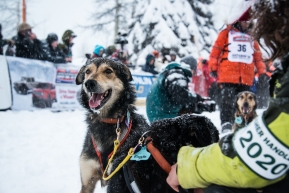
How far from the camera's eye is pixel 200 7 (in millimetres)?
19172

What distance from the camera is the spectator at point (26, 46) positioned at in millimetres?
6586

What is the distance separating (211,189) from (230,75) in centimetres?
330

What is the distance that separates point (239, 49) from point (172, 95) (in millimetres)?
1644

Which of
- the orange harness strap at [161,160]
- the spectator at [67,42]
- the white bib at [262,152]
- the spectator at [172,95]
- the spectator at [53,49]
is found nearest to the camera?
the white bib at [262,152]

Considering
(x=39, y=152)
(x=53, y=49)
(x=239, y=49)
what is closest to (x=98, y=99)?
(x=39, y=152)

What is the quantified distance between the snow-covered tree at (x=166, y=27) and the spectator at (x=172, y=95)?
47.3 feet

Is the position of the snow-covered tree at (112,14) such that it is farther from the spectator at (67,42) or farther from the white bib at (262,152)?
the white bib at (262,152)

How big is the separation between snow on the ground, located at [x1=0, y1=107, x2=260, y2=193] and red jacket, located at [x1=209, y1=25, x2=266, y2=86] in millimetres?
2574

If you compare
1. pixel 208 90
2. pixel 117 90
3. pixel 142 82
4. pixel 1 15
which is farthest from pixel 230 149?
pixel 1 15

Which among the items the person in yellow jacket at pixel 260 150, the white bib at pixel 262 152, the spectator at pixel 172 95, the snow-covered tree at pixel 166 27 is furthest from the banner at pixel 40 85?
the snow-covered tree at pixel 166 27

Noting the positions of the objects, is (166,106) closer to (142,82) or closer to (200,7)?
(142,82)

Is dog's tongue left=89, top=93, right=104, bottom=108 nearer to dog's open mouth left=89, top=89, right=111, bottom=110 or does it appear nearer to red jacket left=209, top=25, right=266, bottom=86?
dog's open mouth left=89, top=89, right=111, bottom=110

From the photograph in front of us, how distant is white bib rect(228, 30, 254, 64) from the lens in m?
4.02

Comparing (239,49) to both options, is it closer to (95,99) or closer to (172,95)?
(172,95)
